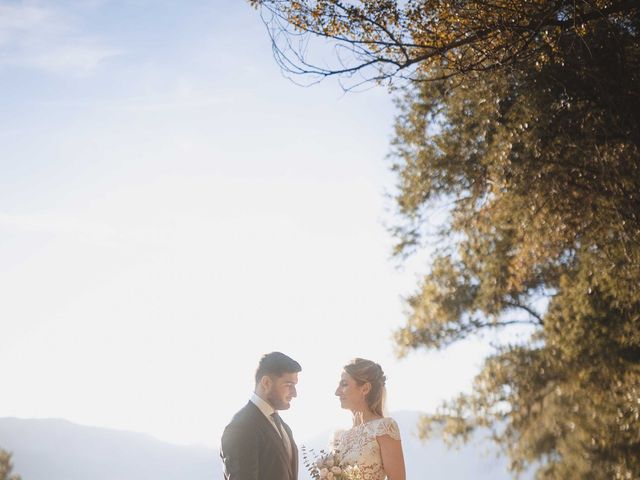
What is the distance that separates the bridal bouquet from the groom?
147 mm

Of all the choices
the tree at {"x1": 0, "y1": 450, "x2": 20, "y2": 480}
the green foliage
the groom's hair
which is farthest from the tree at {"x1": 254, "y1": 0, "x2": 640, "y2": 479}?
the tree at {"x1": 0, "y1": 450, "x2": 20, "y2": 480}

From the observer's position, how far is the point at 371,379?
238 inches

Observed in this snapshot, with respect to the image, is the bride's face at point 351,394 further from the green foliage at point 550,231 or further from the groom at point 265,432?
the green foliage at point 550,231

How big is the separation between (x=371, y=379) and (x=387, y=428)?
0.55m

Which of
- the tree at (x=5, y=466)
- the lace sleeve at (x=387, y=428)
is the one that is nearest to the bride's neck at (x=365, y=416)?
the lace sleeve at (x=387, y=428)

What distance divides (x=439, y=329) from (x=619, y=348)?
19.7 ft

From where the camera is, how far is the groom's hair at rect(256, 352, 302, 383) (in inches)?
189

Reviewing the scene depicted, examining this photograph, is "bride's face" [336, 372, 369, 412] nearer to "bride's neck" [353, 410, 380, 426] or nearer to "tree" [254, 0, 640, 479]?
"bride's neck" [353, 410, 380, 426]

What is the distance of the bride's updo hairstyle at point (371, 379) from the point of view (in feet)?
19.7

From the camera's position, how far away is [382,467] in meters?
5.54

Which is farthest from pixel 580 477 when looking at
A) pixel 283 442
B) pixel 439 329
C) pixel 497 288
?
pixel 283 442

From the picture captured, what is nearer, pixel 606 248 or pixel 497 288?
pixel 606 248

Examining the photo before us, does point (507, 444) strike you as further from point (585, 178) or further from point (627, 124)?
point (627, 124)

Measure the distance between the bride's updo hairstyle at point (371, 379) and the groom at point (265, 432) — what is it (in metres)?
1.15
